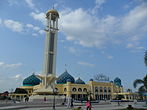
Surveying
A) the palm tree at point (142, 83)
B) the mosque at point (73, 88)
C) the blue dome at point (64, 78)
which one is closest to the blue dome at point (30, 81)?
the mosque at point (73, 88)

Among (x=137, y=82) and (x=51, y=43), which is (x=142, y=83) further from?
(x=51, y=43)

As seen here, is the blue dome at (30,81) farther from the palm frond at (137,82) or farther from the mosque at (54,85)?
the palm frond at (137,82)

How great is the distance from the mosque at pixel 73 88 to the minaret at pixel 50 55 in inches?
837

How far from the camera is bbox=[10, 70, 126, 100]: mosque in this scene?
96831 mm

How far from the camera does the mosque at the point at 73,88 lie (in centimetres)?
9683

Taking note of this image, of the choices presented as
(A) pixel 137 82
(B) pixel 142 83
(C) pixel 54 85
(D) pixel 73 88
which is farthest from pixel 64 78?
(B) pixel 142 83

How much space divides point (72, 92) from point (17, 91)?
1188 inches

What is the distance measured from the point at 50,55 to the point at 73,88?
93.6ft

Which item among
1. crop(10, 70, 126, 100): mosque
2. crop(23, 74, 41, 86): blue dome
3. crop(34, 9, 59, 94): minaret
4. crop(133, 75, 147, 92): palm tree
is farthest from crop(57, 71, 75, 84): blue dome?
crop(133, 75, 147, 92): palm tree

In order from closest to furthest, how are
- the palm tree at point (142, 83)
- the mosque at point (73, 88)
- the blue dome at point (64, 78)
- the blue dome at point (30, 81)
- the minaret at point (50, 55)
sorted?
1. the palm tree at point (142, 83)
2. the minaret at point (50, 55)
3. the mosque at point (73, 88)
4. the blue dome at point (64, 78)
5. the blue dome at point (30, 81)

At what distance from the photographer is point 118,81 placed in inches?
4801

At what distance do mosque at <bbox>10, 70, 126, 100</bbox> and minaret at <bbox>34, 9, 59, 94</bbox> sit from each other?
837 inches

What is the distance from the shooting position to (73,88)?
97562 millimetres

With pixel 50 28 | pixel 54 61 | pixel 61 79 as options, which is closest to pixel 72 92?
pixel 61 79
